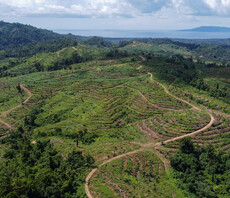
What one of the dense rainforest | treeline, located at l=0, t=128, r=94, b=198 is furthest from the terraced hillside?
treeline, located at l=0, t=128, r=94, b=198

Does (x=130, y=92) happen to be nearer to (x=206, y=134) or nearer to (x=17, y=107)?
(x=206, y=134)

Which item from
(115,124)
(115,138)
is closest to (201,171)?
(115,138)

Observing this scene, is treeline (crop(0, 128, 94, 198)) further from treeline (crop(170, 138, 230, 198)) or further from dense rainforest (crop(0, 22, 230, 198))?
treeline (crop(170, 138, 230, 198))

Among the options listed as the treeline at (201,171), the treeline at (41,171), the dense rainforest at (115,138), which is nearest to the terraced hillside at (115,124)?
the dense rainforest at (115,138)

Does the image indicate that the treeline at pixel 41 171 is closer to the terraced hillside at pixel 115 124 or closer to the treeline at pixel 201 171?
the terraced hillside at pixel 115 124

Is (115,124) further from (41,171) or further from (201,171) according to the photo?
(201,171)

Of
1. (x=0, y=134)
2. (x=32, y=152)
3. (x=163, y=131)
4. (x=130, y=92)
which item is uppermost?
(x=130, y=92)

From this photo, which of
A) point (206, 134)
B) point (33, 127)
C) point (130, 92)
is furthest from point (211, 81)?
point (33, 127)
